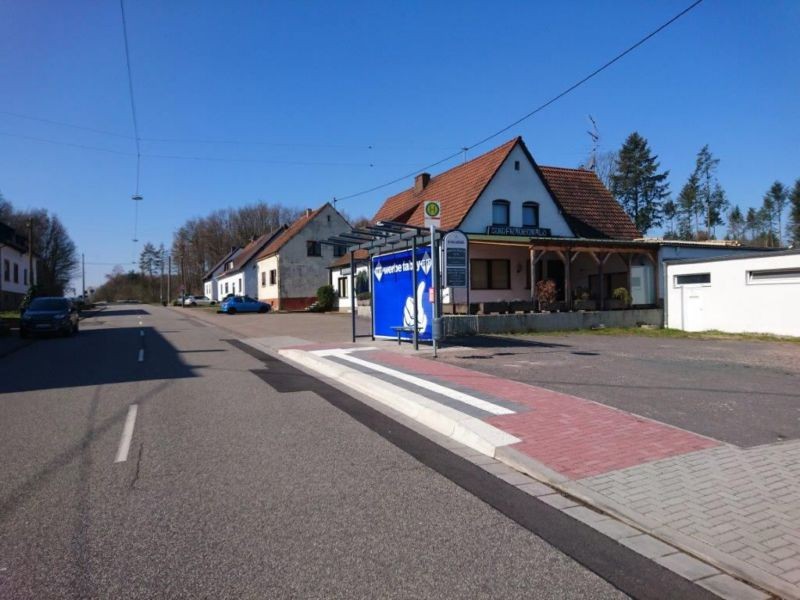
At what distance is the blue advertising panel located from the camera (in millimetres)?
15484

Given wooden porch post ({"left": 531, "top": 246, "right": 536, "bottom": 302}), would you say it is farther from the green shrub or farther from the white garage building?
the green shrub

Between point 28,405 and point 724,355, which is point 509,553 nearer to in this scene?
point 28,405

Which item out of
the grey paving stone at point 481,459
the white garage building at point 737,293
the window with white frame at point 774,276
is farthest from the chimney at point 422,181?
the grey paving stone at point 481,459

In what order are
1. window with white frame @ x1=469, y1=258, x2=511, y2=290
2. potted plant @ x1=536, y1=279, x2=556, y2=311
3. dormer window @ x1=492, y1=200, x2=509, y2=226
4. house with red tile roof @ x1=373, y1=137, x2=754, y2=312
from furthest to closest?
dormer window @ x1=492, y1=200, x2=509, y2=226 < window with white frame @ x1=469, y1=258, x2=511, y2=290 < house with red tile roof @ x1=373, y1=137, x2=754, y2=312 < potted plant @ x1=536, y1=279, x2=556, y2=311

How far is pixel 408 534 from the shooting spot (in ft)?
13.8

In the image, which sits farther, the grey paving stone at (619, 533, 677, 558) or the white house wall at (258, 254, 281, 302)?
the white house wall at (258, 254, 281, 302)

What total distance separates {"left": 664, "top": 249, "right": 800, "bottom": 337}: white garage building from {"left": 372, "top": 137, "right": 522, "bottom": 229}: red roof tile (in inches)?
368

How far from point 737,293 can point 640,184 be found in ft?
157

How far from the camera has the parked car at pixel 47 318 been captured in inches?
923

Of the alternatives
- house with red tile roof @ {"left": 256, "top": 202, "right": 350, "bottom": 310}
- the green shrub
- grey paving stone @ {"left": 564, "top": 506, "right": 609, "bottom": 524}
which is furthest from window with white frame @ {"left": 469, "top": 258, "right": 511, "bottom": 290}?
grey paving stone @ {"left": 564, "top": 506, "right": 609, "bottom": 524}

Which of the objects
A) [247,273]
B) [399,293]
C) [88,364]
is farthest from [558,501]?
[247,273]

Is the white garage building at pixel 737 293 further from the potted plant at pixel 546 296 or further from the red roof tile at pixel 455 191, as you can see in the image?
the red roof tile at pixel 455 191

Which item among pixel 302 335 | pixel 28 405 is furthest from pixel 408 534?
pixel 302 335

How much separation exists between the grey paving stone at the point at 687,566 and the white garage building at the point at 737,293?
18.6 m
